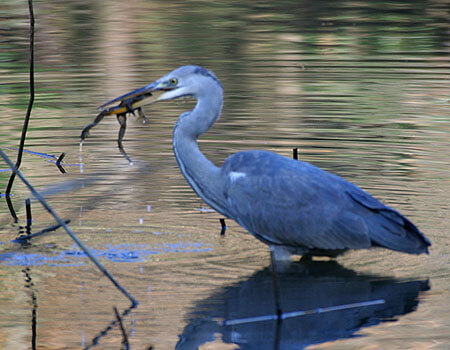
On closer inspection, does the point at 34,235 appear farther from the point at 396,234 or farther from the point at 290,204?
the point at 396,234

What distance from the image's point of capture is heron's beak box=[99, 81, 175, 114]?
6.48 meters

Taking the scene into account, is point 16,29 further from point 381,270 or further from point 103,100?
point 381,270

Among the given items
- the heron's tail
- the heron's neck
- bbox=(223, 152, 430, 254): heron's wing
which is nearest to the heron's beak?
the heron's neck

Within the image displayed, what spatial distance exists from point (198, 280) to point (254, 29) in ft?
A: 46.0

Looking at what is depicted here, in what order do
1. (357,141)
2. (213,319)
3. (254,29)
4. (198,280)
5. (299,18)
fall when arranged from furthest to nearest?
(299,18), (254,29), (357,141), (198,280), (213,319)

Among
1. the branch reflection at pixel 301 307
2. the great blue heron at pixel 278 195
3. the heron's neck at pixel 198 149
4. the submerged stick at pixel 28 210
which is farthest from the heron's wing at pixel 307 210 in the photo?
the submerged stick at pixel 28 210

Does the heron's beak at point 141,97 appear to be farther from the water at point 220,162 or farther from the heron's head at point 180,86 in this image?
the water at point 220,162

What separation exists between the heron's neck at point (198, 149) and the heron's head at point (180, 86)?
0.23 feet

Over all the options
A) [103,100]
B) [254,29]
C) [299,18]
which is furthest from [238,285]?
[299,18]

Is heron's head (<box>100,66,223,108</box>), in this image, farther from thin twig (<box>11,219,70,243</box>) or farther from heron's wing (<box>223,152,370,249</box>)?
thin twig (<box>11,219,70,243</box>)

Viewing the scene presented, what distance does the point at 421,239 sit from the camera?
20.7ft

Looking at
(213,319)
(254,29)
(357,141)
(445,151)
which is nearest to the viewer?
(213,319)

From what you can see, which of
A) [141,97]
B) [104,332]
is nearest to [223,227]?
[141,97]

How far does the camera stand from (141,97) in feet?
21.8
